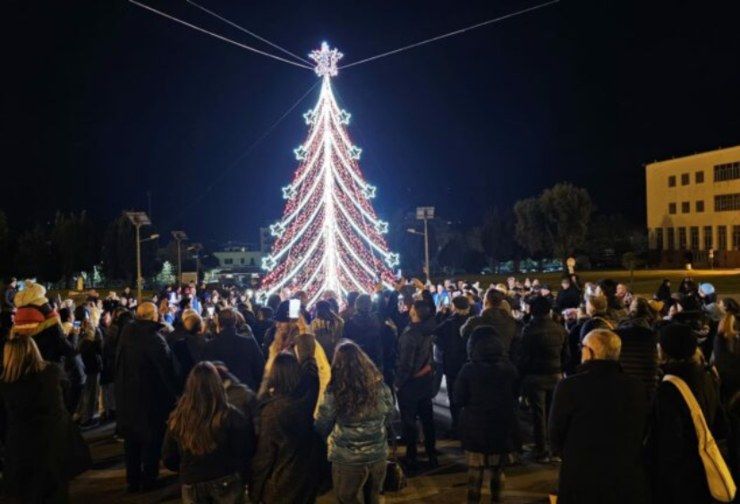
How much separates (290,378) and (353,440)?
24.4 inches

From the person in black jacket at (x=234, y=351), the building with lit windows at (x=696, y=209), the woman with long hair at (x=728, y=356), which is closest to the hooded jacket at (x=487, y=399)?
the woman with long hair at (x=728, y=356)

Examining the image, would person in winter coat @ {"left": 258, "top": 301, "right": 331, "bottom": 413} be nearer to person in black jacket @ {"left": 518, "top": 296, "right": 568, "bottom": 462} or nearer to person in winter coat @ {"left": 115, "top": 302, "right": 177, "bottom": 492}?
person in winter coat @ {"left": 115, "top": 302, "right": 177, "bottom": 492}

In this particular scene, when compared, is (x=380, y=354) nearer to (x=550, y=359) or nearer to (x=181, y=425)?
(x=550, y=359)

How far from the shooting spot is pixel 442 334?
322 inches

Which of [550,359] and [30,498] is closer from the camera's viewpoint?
[30,498]

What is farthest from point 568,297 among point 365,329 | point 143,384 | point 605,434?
point 605,434

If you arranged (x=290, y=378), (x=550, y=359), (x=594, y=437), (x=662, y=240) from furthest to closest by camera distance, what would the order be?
1. (x=662, y=240)
2. (x=550, y=359)
3. (x=290, y=378)
4. (x=594, y=437)

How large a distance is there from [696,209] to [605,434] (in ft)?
196

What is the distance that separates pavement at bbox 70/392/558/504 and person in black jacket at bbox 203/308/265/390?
1.36m

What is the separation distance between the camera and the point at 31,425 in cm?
486

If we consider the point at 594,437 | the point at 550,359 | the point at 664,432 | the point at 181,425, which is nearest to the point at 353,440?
the point at 181,425

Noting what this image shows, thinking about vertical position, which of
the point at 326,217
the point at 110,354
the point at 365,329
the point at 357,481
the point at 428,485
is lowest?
the point at 428,485

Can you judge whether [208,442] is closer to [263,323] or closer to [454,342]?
[454,342]

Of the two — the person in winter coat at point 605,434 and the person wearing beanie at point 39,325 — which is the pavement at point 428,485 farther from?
the person in winter coat at point 605,434
